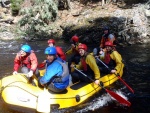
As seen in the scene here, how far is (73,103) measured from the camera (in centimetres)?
664

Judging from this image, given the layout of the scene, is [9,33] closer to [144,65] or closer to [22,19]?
[22,19]

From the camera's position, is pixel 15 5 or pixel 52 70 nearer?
→ pixel 52 70

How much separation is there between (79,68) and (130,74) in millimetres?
2391

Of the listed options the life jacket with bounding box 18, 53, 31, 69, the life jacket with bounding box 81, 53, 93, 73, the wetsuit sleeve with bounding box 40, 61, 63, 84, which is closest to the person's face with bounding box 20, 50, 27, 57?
the life jacket with bounding box 18, 53, 31, 69

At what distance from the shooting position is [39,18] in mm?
18812

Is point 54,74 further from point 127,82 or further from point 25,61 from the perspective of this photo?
point 127,82

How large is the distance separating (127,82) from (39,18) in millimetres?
11655

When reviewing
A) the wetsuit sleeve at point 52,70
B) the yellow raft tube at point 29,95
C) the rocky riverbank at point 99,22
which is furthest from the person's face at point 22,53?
the rocky riverbank at point 99,22

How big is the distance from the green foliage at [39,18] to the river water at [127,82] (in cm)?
374

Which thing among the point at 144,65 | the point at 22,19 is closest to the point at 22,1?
the point at 22,19

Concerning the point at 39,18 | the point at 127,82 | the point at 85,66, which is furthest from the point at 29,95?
the point at 39,18

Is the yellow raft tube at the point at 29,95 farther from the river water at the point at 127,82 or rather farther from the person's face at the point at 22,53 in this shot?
the person's face at the point at 22,53

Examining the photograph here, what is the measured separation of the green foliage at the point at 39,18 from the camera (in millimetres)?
18277

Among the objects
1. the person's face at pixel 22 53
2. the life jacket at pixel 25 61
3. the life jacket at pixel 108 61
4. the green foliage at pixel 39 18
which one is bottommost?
the green foliage at pixel 39 18
